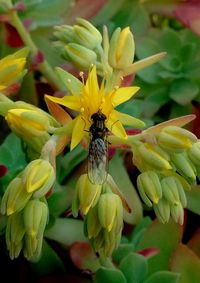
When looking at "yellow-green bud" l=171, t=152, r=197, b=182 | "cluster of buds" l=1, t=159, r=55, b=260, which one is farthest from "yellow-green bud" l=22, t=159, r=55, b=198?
"yellow-green bud" l=171, t=152, r=197, b=182

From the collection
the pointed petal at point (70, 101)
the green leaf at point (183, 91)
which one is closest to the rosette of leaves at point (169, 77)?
the green leaf at point (183, 91)

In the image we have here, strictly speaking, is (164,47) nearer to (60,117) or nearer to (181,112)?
(181,112)

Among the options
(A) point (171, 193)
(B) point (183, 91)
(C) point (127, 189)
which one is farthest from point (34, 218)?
(B) point (183, 91)

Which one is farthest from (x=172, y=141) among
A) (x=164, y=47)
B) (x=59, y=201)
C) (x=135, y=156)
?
(x=164, y=47)

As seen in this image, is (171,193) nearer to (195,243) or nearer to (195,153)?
(195,153)

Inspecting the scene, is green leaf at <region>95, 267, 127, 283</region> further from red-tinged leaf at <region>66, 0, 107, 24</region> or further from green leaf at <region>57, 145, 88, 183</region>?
red-tinged leaf at <region>66, 0, 107, 24</region>
